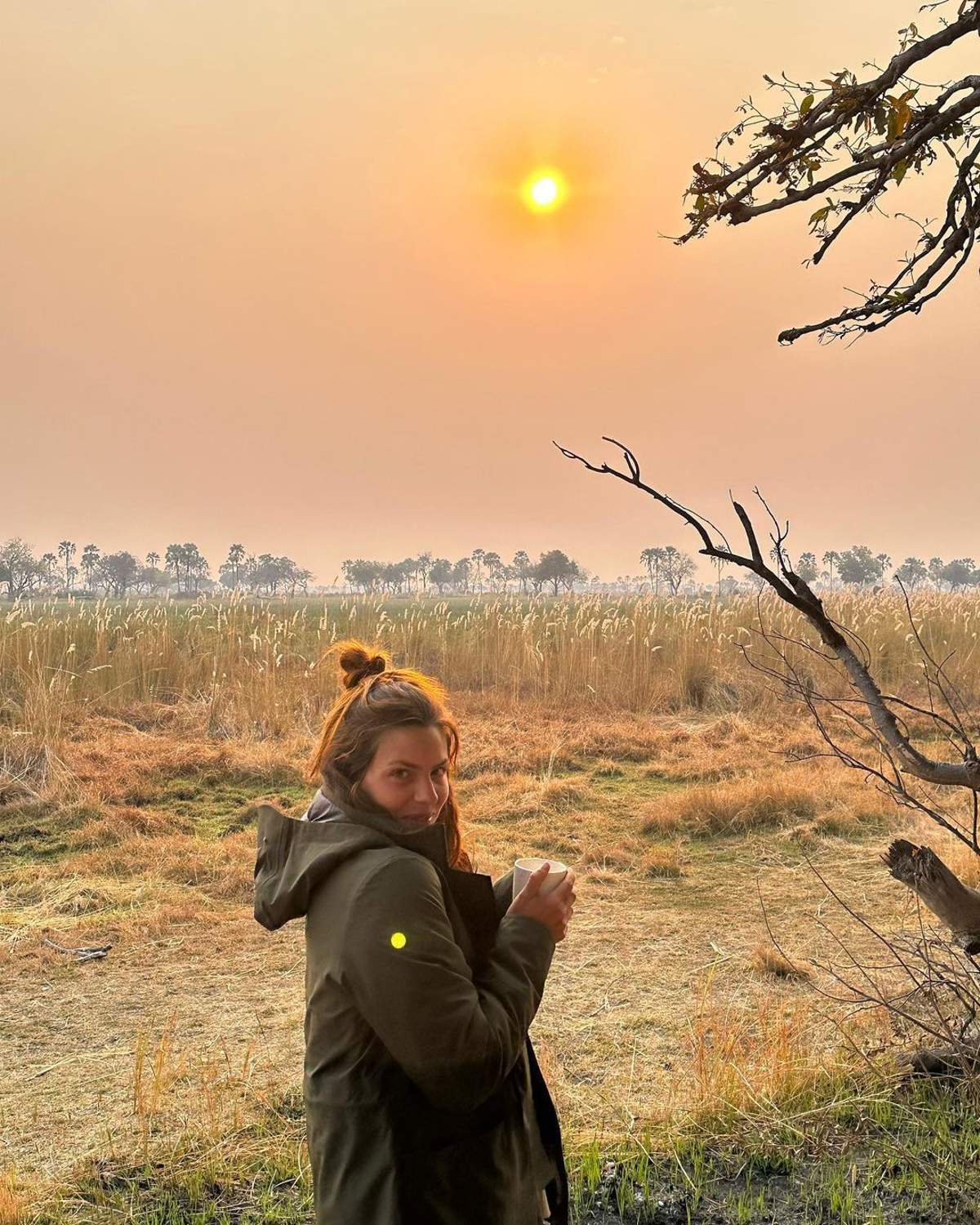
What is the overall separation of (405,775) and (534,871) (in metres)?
0.25

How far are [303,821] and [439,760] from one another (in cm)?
23

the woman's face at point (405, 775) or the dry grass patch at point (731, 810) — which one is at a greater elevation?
the woman's face at point (405, 775)

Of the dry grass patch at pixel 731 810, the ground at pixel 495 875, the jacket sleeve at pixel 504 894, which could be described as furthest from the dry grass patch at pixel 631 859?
the jacket sleeve at pixel 504 894

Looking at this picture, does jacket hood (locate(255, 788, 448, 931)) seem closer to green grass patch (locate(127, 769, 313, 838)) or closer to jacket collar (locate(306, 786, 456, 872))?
jacket collar (locate(306, 786, 456, 872))

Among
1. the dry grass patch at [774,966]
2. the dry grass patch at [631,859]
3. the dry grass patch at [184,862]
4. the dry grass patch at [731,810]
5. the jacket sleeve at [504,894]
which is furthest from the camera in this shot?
the dry grass patch at [731,810]

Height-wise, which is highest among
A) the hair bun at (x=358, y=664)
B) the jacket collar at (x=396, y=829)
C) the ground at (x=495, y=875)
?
the hair bun at (x=358, y=664)

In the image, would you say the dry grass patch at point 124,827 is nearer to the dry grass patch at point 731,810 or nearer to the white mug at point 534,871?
the dry grass patch at point 731,810

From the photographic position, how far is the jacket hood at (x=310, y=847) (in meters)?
1.49

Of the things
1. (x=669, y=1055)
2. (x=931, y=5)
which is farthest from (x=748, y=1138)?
(x=931, y=5)

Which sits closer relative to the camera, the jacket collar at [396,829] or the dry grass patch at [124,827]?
the jacket collar at [396,829]

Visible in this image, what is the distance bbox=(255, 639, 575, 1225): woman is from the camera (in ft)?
4.53

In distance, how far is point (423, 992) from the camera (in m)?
1.36

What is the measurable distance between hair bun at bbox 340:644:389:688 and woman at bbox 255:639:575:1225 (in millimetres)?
147

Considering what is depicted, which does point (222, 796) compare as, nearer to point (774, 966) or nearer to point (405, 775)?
point (774, 966)
